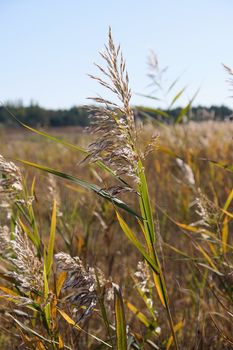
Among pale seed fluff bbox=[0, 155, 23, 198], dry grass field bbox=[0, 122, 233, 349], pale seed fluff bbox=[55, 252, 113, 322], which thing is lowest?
dry grass field bbox=[0, 122, 233, 349]

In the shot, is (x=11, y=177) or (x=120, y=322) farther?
(x=11, y=177)

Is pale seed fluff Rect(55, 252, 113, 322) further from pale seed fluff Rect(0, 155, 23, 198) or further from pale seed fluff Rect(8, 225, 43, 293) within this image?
pale seed fluff Rect(0, 155, 23, 198)

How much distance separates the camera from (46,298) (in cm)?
96

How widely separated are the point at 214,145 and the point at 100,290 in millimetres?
3752

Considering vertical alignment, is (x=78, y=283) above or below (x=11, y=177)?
below

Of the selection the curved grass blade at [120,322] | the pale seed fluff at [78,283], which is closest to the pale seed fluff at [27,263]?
the pale seed fluff at [78,283]

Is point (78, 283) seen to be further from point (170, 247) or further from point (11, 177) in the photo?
point (170, 247)

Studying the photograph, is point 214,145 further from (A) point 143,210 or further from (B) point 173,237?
(A) point 143,210

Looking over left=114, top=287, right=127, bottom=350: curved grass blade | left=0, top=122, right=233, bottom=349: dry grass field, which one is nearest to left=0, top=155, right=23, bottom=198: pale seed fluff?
left=0, top=122, right=233, bottom=349: dry grass field

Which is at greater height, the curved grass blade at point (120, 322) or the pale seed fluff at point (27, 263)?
the pale seed fluff at point (27, 263)

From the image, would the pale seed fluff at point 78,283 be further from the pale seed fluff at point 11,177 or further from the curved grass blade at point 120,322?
the pale seed fluff at point 11,177

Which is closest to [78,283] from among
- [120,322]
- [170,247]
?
[120,322]

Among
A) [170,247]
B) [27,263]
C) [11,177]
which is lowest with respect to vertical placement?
[170,247]

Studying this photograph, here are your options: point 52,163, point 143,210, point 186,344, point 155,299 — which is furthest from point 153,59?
point 52,163
